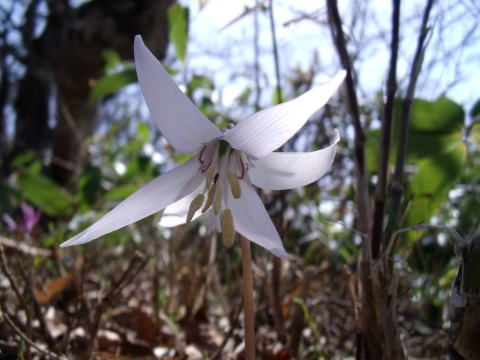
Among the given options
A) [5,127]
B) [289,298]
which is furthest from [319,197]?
[5,127]

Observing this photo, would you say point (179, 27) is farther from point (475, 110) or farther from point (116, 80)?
point (475, 110)

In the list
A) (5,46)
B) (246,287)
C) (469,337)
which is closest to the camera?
(469,337)

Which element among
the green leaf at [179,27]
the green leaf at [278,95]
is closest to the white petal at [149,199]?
the green leaf at [278,95]

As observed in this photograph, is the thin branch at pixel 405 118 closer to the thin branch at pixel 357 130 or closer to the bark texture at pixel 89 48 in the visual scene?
the thin branch at pixel 357 130

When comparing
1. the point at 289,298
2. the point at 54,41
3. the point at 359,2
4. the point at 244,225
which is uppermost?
the point at 54,41

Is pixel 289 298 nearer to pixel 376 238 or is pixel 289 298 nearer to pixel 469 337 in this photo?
pixel 376 238

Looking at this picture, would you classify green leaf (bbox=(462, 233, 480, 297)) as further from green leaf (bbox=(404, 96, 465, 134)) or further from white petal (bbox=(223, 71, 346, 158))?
green leaf (bbox=(404, 96, 465, 134))

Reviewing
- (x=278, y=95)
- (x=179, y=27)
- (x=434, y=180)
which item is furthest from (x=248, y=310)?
(x=179, y=27)

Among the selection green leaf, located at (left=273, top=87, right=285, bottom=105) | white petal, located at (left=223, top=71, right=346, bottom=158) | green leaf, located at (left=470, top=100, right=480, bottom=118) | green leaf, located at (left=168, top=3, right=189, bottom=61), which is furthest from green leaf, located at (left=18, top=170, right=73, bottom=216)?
green leaf, located at (left=470, top=100, right=480, bottom=118)
